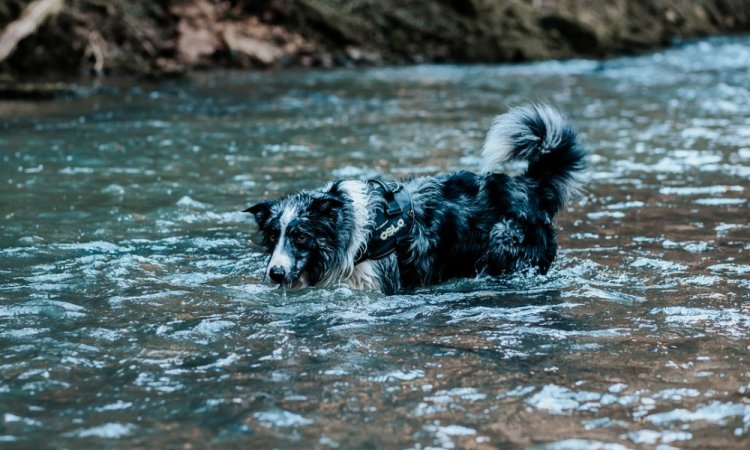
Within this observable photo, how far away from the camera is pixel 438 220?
6.05 meters

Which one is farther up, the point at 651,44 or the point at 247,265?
the point at 651,44

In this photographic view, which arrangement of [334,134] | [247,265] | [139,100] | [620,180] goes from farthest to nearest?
1. [139,100]
2. [334,134]
3. [620,180]
4. [247,265]

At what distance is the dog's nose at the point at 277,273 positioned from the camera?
5.32 metres

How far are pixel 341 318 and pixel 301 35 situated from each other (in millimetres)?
17776

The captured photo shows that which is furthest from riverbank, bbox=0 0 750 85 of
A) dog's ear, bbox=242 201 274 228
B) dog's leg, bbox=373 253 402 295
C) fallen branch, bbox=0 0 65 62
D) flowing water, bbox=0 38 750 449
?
dog's leg, bbox=373 253 402 295

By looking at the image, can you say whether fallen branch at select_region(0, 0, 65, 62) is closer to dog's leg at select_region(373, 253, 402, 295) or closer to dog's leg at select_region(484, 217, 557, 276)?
dog's leg at select_region(373, 253, 402, 295)

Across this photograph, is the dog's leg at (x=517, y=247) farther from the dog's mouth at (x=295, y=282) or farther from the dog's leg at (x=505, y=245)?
the dog's mouth at (x=295, y=282)

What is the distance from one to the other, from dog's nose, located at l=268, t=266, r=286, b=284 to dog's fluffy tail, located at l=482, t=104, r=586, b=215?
1782mm

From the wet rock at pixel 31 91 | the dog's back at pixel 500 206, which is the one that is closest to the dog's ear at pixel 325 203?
the dog's back at pixel 500 206

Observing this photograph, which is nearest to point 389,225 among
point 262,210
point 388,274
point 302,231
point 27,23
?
point 388,274

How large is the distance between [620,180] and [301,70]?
1258cm

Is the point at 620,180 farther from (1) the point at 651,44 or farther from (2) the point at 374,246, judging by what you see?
(1) the point at 651,44

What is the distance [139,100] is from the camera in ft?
49.6

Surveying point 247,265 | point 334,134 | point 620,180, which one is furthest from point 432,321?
point 334,134
